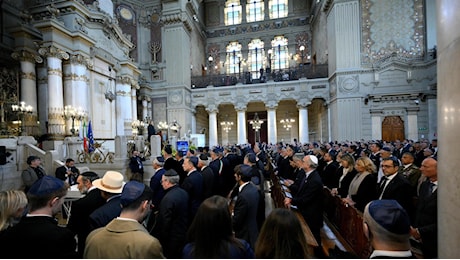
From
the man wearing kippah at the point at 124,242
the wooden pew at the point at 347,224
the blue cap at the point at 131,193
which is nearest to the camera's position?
the man wearing kippah at the point at 124,242

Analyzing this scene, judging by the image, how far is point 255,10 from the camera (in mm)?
27484

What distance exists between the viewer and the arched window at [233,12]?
2770 centimetres

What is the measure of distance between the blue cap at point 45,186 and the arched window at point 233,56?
87.7ft

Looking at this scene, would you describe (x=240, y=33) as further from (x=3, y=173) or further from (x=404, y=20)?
(x=3, y=173)

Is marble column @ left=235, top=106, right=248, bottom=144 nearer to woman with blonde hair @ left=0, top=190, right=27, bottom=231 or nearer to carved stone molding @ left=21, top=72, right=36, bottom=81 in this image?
carved stone molding @ left=21, top=72, right=36, bottom=81

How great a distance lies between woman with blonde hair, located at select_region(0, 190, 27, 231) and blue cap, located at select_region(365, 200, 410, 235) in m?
2.69

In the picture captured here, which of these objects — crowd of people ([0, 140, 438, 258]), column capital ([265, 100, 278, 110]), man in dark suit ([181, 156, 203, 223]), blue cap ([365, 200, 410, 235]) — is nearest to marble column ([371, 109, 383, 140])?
column capital ([265, 100, 278, 110])

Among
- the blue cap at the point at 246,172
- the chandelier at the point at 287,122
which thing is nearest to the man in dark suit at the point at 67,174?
the blue cap at the point at 246,172

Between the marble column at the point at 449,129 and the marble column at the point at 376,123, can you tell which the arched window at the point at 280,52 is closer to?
the marble column at the point at 376,123

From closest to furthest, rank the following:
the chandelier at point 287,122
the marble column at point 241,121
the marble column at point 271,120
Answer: the marble column at point 271,120 < the marble column at point 241,121 < the chandelier at point 287,122

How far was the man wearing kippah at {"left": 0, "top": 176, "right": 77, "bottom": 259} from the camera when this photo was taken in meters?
1.59

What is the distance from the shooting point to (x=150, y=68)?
22094 mm

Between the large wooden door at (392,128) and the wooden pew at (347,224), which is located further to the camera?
the large wooden door at (392,128)

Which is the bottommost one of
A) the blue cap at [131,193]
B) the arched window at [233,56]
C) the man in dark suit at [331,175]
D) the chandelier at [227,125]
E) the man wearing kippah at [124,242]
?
the man in dark suit at [331,175]
